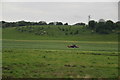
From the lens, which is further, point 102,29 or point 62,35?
point 102,29

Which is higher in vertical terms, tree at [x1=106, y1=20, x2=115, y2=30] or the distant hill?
tree at [x1=106, y1=20, x2=115, y2=30]

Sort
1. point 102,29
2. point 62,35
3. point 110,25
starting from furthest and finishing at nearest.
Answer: point 110,25 → point 102,29 → point 62,35

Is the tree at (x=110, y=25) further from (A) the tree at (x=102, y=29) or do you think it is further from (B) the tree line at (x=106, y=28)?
(A) the tree at (x=102, y=29)

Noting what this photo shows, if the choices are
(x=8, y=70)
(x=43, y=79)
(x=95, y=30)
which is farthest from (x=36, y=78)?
(x=95, y=30)

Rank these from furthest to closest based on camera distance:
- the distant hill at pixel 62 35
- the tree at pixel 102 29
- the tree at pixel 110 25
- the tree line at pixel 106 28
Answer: the tree at pixel 110 25 < the tree line at pixel 106 28 < the tree at pixel 102 29 < the distant hill at pixel 62 35

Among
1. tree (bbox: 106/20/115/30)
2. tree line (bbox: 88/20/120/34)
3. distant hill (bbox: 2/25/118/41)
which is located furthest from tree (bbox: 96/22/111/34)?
distant hill (bbox: 2/25/118/41)

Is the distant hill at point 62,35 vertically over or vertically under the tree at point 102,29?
under

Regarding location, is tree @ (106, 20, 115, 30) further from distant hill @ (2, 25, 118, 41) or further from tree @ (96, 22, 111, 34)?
distant hill @ (2, 25, 118, 41)

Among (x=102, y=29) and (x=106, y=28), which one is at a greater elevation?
(x=106, y=28)

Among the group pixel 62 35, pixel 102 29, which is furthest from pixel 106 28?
pixel 62 35

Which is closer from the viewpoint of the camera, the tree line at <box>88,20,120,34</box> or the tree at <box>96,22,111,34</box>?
the tree at <box>96,22,111,34</box>

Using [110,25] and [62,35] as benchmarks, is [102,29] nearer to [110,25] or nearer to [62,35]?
[110,25]

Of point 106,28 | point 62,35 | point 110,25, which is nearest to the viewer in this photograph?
point 62,35

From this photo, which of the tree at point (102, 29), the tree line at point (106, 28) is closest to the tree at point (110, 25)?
the tree line at point (106, 28)
